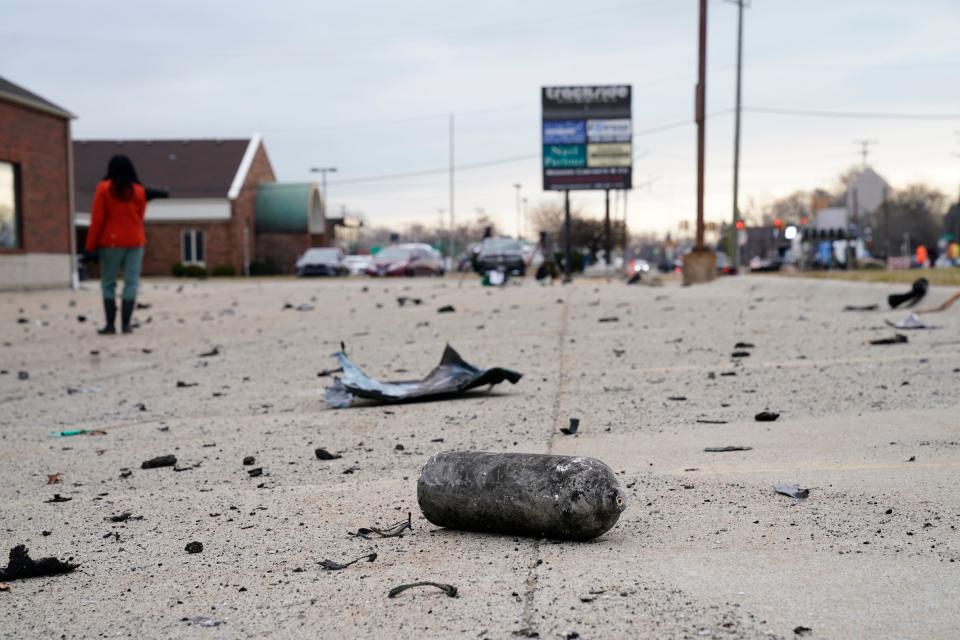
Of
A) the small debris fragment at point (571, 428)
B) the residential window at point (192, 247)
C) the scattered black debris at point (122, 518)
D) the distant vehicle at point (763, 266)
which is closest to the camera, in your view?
the scattered black debris at point (122, 518)

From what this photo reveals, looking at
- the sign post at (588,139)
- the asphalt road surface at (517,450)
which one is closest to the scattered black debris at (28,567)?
the asphalt road surface at (517,450)

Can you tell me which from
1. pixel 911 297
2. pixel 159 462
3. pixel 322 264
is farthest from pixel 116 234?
pixel 322 264

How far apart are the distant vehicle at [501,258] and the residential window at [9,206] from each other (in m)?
16.4

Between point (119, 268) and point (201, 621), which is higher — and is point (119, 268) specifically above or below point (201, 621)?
above

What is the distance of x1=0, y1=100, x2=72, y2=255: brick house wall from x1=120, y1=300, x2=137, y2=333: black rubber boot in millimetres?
11848

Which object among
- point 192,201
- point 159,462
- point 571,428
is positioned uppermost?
point 192,201

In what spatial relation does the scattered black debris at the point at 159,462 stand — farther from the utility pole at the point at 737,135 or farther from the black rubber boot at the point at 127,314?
the utility pole at the point at 737,135

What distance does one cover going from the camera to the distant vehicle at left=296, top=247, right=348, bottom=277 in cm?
4368

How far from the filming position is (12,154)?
24.0m

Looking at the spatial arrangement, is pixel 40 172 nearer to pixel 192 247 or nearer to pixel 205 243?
pixel 205 243

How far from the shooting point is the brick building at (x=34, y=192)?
2381 centimetres

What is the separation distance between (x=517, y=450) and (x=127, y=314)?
356 inches

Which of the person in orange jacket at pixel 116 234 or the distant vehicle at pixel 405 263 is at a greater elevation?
the person in orange jacket at pixel 116 234

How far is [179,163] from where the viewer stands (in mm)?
55375
